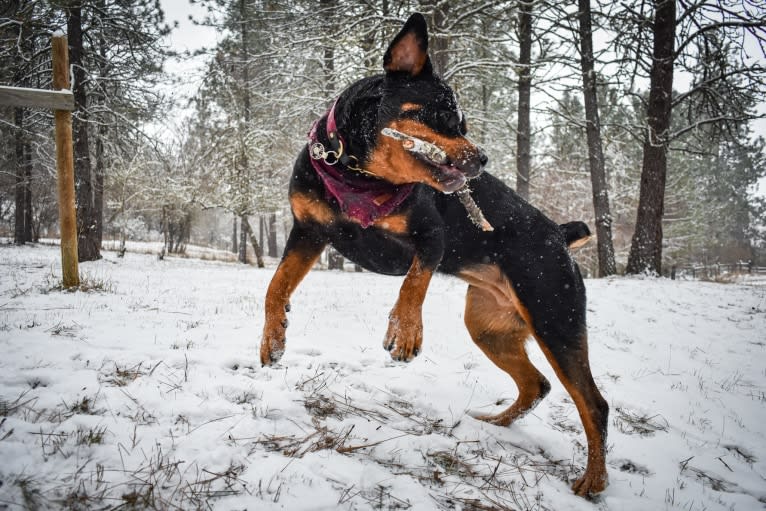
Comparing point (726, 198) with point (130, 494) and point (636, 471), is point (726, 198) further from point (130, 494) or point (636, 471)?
point (130, 494)

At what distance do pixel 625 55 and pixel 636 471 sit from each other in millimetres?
9791

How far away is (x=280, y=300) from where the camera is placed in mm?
2391

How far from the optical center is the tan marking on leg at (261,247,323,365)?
2.27 meters

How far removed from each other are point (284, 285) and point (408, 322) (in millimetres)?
805

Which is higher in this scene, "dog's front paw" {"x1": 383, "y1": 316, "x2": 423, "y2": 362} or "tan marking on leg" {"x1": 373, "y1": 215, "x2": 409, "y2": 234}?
"tan marking on leg" {"x1": 373, "y1": 215, "x2": 409, "y2": 234}

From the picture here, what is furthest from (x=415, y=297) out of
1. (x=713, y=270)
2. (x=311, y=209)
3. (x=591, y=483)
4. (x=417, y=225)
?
(x=713, y=270)

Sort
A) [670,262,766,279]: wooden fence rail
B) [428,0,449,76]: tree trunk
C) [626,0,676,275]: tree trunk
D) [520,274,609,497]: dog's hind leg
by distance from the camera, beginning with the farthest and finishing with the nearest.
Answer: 1. [670,262,766,279]: wooden fence rail
2. [626,0,676,275]: tree trunk
3. [428,0,449,76]: tree trunk
4. [520,274,609,497]: dog's hind leg

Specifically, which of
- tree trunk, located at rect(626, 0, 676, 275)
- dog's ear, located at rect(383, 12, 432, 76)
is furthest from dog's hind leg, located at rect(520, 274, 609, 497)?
tree trunk, located at rect(626, 0, 676, 275)

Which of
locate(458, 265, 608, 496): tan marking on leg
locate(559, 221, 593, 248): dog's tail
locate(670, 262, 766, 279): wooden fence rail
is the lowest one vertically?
locate(670, 262, 766, 279): wooden fence rail

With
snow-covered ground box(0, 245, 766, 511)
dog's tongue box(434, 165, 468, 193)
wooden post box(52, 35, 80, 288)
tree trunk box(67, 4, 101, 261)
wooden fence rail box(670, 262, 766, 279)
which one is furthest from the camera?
wooden fence rail box(670, 262, 766, 279)

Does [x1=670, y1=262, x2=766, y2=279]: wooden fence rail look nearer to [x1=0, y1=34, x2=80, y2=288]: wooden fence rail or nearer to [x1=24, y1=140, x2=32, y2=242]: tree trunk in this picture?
[x1=0, y1=34, x2=80, y2=288]: wooden fence rail

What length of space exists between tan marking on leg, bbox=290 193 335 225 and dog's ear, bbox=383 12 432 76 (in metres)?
0.80

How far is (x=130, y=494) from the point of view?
1498mm

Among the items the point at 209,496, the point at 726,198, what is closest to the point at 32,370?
the point at 209,496
